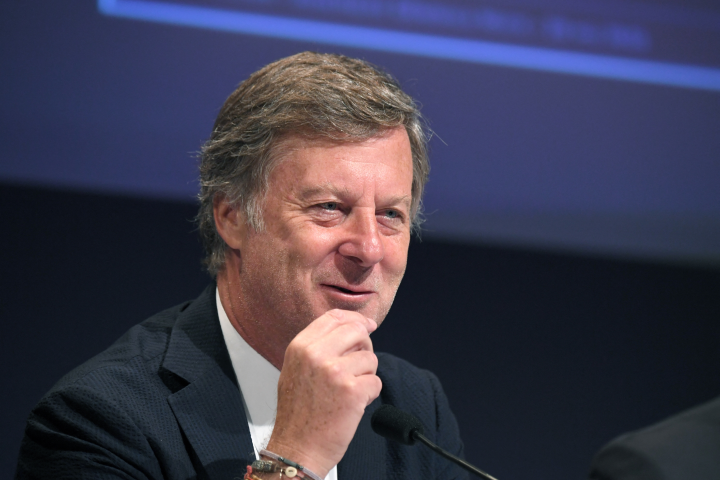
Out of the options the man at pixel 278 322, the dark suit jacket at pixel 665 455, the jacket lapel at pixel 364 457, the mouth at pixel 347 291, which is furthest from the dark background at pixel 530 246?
the dark suit jacket at pixel 665 455

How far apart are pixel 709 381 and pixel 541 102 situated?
3.93 ft

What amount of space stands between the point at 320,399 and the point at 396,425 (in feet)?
0.57

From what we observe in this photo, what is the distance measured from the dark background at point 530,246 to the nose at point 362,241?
2.99ft

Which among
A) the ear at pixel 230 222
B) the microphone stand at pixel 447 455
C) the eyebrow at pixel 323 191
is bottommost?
the microphone stand at pixel 447 455

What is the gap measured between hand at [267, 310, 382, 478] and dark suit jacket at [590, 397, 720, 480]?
26.2 inches

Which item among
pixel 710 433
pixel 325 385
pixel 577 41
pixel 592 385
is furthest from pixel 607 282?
pixel 710 433

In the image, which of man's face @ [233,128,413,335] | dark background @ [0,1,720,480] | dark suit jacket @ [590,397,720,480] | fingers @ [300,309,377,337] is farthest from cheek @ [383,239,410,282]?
dark suit jacket @ [590,397,720,480]

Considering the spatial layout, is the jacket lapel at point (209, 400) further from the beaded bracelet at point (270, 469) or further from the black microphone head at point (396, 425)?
the black microphone head at point (396, 425)

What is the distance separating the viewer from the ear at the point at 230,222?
1.78 meters

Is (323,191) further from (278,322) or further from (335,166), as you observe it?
(278,322)

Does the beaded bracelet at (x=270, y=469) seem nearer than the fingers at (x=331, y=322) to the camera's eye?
Yes

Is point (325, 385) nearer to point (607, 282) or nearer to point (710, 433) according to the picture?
point (710, 433)

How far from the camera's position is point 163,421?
1556mm

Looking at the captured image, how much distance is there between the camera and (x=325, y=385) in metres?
1.38
